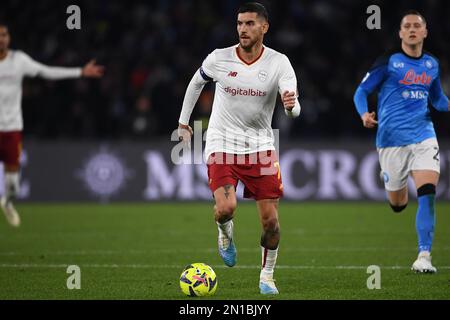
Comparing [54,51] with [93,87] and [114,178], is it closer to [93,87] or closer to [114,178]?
[93,87]

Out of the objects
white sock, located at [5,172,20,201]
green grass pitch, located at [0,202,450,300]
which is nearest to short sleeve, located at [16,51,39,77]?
white sock, located at [5,172,20,201]

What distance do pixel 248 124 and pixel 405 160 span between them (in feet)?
7.41

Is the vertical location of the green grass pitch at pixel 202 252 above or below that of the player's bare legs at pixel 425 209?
below

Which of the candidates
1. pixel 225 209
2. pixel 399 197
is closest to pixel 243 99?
pixel 225 209

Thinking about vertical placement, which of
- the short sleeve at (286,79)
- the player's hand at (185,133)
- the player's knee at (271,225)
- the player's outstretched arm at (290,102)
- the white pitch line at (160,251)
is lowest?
the white pitch line at (160,251)

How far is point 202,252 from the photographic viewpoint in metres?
11.2

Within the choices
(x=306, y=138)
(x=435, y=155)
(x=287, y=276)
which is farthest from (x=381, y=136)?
(x=306, y=138)

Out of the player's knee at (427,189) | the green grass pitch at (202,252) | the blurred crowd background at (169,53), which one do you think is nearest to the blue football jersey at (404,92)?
the player's knee at (427,189)

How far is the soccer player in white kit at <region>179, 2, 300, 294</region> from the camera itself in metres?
8.02

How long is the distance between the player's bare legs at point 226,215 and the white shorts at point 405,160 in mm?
2123

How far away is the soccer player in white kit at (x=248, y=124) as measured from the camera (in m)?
8.02

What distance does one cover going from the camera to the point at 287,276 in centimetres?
892

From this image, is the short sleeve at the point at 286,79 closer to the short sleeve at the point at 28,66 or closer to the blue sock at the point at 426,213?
the blue sock at the point at 426,213
